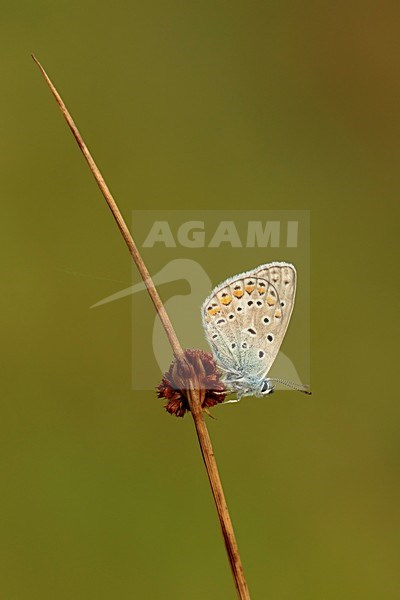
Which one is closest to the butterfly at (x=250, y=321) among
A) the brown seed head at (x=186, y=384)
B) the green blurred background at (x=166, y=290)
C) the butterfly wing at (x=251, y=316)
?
the butterfly wing at (x=251, y=316)

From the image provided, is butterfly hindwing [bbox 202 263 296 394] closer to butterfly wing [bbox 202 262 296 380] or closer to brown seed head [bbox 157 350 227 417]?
butterfly wing [bbox 202 262 296 380]

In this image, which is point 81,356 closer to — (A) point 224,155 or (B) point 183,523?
(B) point 183,523

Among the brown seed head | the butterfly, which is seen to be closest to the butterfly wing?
the butterfly

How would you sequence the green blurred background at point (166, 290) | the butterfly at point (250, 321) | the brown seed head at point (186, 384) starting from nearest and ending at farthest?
the brown seed head at point (186, 384) < the butterfly at point (250, 321) < the green blurred background at point (166, 290)

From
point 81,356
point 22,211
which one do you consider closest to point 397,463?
point 81,356

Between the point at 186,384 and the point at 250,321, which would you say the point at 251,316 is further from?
the point at 186,384

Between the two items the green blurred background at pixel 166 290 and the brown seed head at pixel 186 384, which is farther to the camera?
the green blurred background at pixel 166 290

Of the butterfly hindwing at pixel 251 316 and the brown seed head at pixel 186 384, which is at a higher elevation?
the butterfly hindwing at pixel 251 316

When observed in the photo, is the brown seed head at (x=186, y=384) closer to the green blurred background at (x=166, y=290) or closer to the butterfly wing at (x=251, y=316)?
the butterfly wing at (x=251, y=316)
